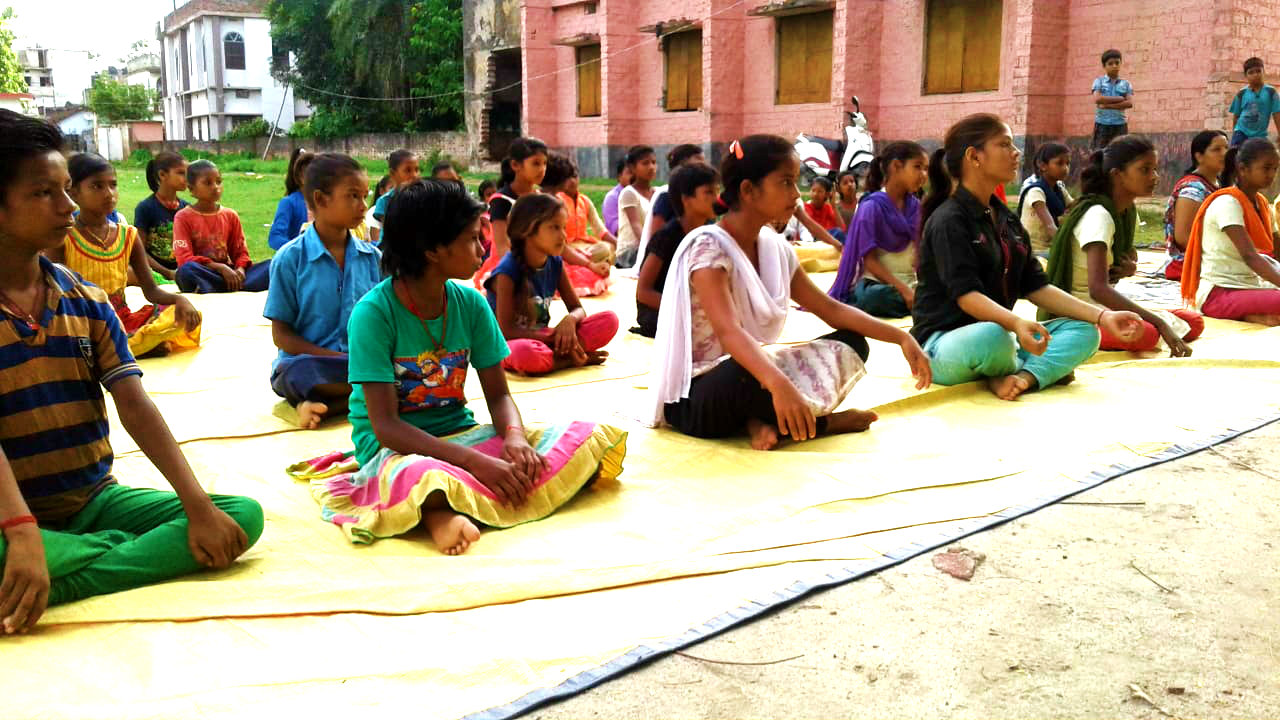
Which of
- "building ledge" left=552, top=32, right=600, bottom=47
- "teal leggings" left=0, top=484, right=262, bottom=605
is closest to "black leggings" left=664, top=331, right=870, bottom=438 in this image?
"teal leggings" left=0, top=484, right=262, bottom=605

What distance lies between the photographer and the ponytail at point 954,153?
13.5ft

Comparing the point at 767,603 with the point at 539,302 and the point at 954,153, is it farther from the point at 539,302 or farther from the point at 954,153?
the point at 539,302

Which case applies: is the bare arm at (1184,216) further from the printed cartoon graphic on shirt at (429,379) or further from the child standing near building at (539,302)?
the printed cartoon graphic on shirt at (429,379)

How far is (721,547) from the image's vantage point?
2574mm

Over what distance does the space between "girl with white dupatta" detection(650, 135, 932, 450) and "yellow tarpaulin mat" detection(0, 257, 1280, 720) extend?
0.43ft

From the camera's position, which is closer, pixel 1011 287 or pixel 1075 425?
pixel 1075 425

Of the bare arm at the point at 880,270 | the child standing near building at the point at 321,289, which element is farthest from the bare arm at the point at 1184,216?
the child standing near building at the point at 321,289

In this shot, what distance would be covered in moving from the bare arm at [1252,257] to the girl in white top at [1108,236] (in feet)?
2.86

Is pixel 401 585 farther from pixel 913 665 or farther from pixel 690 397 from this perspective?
pixel 690 397

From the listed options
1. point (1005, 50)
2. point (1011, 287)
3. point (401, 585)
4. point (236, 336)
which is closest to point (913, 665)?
point (401, 585)

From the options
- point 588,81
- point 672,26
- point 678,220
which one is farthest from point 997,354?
point 588,81

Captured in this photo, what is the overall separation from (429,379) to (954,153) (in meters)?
2.37

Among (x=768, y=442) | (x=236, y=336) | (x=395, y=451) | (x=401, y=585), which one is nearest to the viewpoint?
(x=401, y=585)

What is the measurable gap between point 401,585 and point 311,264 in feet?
6.91
